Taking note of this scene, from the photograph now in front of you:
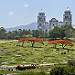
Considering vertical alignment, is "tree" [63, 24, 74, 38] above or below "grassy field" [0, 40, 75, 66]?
above

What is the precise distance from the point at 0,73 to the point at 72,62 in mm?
19540

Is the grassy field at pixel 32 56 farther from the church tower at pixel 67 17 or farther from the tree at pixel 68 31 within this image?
the church tower at pixel 67 17

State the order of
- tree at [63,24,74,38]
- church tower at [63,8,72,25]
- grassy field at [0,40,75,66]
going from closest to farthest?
grassy field at [0,40,75,66] → tree at [63,24,74,38] → church tower at [63,8,72,25]

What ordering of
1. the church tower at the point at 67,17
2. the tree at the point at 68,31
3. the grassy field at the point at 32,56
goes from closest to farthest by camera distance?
1. the grassy field at the point at 32,56
2. the tree at the point at 68,31
3. the church tower at the point at 67,17

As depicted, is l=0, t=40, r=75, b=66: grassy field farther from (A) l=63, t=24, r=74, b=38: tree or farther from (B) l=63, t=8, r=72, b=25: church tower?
(B) l=63, t=8, r=72, b=25: church tower

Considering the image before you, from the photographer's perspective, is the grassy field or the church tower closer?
the grassy field

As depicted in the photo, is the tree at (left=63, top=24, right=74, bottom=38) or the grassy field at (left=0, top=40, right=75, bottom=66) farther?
the tree at (left=63, top=24, right=74, bottom=38)

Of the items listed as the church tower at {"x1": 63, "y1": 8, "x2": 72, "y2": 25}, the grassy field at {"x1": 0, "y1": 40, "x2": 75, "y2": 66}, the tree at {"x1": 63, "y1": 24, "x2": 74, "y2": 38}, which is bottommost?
the grassy field at {"x1": 0, "y1": 40, "x2": 75, "y2": 66}

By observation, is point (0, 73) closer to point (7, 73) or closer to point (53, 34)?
point (7, 73)

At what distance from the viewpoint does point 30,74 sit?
90.1 ft

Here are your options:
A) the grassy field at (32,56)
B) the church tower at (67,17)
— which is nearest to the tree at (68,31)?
the church tower at (67,17)

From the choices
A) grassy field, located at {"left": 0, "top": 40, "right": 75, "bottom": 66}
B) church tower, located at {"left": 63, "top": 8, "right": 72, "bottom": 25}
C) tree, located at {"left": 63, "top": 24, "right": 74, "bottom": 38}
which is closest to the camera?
grassy field, located at {"left": 0, "top": 40, "right": 75, "bottom": 66}

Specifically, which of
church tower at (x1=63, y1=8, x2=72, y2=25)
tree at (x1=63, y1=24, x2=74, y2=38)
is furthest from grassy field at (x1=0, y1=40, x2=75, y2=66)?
church tower at (x1=63, y1=8, x2=72, y2=25)

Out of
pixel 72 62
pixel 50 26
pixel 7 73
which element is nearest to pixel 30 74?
pixel 7 73
